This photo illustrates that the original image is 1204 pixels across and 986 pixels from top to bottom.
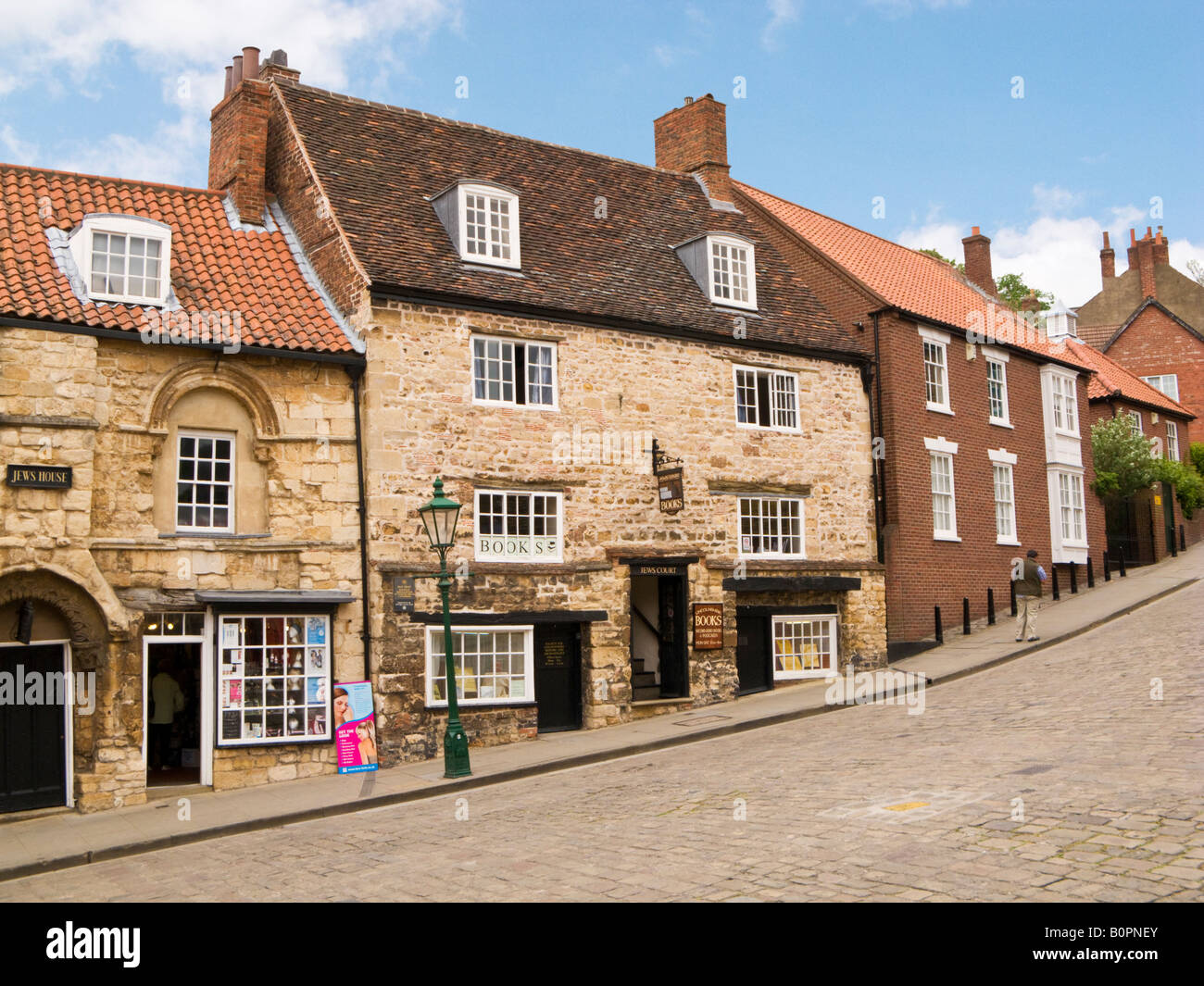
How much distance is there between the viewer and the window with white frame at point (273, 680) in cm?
1566

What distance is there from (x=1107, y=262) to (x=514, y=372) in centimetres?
4007

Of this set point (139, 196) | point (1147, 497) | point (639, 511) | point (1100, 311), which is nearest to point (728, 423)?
point (639, 511)

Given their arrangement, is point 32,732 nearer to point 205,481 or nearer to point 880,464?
point 205,481

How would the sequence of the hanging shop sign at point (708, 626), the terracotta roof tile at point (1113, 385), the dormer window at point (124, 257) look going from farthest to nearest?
the terracotta roof tile at point (1113, 385) → the hanging shop sign at point (708, 626) → the dormer window at point (124, 257)

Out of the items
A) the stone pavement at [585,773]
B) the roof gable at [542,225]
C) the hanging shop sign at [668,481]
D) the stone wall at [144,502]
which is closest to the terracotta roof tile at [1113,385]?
the stone pavement at [585,773]

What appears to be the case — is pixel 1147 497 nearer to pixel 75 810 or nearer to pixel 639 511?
pixel 639 511

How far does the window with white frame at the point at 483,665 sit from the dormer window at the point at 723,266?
314 inches

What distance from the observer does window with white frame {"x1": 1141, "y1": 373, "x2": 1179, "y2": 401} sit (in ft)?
142

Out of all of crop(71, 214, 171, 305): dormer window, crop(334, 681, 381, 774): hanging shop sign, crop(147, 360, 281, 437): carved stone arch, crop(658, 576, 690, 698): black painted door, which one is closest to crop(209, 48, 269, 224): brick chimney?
crop(71, 214, 171, 305): dormer window

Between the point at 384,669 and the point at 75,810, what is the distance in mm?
4370

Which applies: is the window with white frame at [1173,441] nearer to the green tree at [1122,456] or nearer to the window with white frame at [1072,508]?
the green tree at [1122,456]

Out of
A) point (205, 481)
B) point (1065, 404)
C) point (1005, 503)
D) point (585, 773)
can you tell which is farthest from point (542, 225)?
point (1065, 404)

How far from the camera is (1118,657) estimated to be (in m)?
18.7

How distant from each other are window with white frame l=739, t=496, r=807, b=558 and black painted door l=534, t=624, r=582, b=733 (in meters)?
3.97
